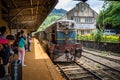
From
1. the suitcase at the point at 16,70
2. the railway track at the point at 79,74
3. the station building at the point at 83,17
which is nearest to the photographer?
the suitcase at the point at 16,70

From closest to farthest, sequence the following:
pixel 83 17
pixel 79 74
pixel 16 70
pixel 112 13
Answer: pixel 16 70 < pixel 79 74 < pixel 112 13 < pixel 83 17

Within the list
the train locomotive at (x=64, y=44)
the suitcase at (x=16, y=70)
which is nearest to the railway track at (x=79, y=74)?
the train locomotive at (x=64, y=44)

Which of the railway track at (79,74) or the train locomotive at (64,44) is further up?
the train locomotive at (64,44)

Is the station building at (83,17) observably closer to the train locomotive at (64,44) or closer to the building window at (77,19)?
the building window at (77,19)

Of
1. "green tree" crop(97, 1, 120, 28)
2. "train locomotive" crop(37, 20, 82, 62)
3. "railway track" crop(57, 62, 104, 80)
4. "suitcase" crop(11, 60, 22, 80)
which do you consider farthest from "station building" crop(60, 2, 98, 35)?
"suitcase" crop(11, 60, 22, 80)

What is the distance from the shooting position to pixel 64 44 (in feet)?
55.8

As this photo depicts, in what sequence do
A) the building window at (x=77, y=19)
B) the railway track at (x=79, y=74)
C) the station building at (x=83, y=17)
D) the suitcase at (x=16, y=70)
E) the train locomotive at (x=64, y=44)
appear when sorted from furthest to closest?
the building window at (x=77, y=19)
the station building at (x=83, y=17)
the train locomotive at (x=64, y=44)
the railway track at (x=79, y=74)
the suitcase at (x=16, y=70)

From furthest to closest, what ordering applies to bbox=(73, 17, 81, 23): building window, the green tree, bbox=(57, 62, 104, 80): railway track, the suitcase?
1. bbox=(73, 17, 81, 23): building window
2. the green tree
3. bbox=(57, 62, 104, 80): railway track
4. the suitcase

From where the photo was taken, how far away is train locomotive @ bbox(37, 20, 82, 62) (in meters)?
16.9

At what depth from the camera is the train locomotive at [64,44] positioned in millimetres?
16938

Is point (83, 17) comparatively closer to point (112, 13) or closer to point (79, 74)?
point (112, 13)

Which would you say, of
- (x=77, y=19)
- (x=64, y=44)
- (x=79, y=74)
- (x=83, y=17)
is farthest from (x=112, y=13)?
(x=79, y=74)

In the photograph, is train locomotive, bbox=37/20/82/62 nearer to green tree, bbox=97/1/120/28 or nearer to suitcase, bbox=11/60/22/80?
suitcase, bbox=11/60/22/80

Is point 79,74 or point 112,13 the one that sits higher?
point 112,13
